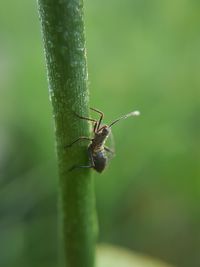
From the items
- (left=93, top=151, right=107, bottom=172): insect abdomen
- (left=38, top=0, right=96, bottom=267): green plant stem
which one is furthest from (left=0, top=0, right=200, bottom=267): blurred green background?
(left=38, top=0, right=96, bottom=267): green plant stem

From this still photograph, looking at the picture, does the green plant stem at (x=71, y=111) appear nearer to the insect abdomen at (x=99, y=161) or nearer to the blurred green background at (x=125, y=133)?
the insect abdomen at (x=99, y=161)

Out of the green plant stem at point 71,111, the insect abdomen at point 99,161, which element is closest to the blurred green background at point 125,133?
the insect abdomen at point 99,161

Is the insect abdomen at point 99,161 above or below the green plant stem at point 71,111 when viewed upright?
above

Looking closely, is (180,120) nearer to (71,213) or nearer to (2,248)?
(2,248)

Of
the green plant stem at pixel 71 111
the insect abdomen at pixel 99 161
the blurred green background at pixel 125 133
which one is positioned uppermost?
the blurred green background at pixel 125 133

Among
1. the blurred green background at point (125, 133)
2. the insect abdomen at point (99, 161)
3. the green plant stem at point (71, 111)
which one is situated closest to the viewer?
the green plant stem at point (71, 111)

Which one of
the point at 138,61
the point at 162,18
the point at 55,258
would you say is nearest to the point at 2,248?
the point at 55,258

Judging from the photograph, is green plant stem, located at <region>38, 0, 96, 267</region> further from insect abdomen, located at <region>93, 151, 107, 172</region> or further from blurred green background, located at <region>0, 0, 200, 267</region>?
blurred green background, located at <region>0, 0, 200, 267</region>
